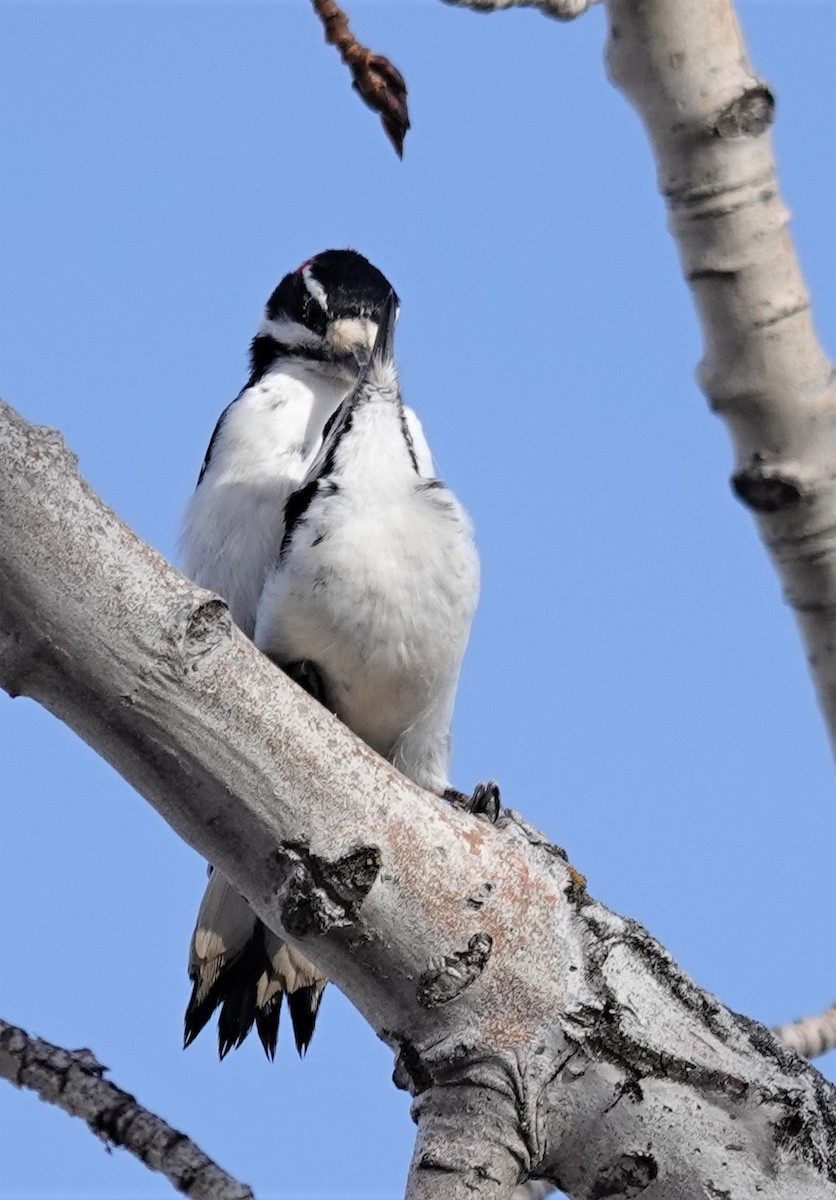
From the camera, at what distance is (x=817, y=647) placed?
223 cm

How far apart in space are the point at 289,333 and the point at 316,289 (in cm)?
14

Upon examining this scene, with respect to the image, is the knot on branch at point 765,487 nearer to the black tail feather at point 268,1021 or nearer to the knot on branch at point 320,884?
the knot on branch at point 320,884

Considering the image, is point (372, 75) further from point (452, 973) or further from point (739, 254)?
point (452, 973)

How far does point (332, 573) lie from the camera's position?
10.6 feet

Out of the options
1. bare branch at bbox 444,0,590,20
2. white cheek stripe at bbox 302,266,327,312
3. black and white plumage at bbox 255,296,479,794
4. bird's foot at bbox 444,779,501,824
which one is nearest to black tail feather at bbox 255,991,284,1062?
black and white plumage at bbox 255,296,479,794

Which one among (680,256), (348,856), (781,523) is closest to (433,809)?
(348,856)

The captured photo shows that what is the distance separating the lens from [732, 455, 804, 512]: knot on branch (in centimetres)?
215

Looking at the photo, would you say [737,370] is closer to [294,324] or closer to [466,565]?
[466,565]

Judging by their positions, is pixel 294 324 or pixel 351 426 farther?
pixel 294 324

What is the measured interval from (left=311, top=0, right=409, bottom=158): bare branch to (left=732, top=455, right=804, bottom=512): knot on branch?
638 mm

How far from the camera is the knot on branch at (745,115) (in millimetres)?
2066

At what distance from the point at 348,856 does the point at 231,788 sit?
205mm

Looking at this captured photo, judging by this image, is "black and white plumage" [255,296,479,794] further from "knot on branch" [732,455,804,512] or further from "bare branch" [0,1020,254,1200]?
"knot on branch" [732,455,804,512]

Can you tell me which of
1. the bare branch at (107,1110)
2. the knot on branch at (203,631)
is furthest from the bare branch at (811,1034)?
the knot on branch at (203,631)
